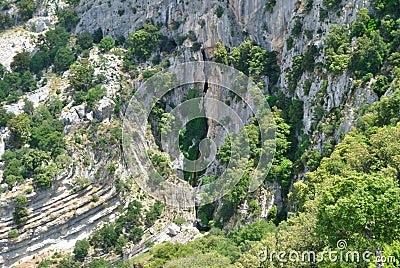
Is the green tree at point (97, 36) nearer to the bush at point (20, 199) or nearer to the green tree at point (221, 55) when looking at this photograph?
the green tree at point (221, 55)

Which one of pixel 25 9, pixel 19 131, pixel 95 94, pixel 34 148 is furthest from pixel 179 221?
pixel 25 9

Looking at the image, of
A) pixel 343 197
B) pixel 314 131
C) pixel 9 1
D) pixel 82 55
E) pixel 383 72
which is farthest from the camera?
pixel 9 1

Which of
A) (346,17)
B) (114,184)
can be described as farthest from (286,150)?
(114,184)

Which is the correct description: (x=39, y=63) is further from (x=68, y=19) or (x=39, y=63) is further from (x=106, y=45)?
(x=68, y=19)

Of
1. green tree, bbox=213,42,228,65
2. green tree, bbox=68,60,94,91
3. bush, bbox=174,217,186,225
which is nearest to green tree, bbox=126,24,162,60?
green tree, bbox=68,60,94,91

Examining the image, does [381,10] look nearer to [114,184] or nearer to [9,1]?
[114,184]

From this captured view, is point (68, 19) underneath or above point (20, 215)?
above

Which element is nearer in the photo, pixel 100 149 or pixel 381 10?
pixel 381 10

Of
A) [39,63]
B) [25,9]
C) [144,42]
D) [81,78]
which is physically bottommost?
[81,78]

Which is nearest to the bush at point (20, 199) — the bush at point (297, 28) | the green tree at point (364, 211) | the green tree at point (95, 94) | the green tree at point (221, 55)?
the green tree at point (95, 94)
